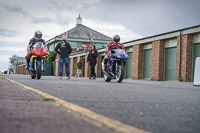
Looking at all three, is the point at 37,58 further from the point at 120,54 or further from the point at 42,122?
the point at 42,122

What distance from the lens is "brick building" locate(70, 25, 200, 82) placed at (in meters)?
22.5

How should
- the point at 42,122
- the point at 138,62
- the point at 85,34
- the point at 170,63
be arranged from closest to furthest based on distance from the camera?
the point at 42,122 < the point at 170,63 < the point at 138,62 < the point at 85,34

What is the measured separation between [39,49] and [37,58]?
36 centimetres

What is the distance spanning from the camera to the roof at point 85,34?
6434cm

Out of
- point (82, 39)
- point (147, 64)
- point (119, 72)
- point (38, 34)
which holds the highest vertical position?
point (82, 39)

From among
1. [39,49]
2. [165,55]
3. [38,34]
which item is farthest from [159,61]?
[39,49]

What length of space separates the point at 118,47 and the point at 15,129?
10471 mm

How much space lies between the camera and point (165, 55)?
1013 inches

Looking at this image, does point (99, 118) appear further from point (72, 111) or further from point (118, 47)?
point (118, 47)

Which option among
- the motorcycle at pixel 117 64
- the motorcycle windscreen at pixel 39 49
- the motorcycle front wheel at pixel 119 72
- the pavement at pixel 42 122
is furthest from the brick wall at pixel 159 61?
the pavement at pixel 42 122

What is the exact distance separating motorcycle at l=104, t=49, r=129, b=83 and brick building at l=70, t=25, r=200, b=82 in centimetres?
1093

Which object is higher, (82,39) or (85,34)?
(85,34)

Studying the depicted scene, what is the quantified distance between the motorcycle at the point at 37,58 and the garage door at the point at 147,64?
16.4 m

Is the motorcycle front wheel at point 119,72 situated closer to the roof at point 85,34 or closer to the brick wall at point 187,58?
the brick wall at point 187,58
